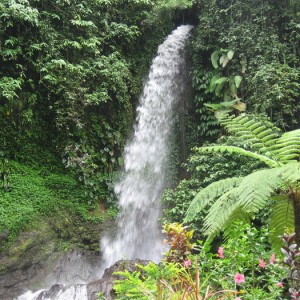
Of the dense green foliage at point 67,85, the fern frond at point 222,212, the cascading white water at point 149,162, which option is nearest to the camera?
the fern frond at point 222,212

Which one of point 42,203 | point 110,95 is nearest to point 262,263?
point 42,203

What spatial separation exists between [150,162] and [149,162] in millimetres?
25

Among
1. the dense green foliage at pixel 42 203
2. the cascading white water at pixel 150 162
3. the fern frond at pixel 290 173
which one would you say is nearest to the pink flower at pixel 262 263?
the fern frond at pixel 290 173

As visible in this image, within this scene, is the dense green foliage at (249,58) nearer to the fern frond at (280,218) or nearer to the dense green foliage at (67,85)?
the dense green foliage at (67,85)

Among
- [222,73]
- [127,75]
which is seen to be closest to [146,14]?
[127,75]

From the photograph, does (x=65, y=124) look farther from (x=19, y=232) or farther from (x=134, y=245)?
(x=134, y=245)

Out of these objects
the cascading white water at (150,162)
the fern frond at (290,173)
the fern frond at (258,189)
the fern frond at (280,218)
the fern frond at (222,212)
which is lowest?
the cascading white water at (150,162)

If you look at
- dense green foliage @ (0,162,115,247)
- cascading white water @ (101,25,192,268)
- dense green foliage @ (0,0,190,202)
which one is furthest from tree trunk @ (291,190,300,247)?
A: dense green foliage @ (0,0,190,202)

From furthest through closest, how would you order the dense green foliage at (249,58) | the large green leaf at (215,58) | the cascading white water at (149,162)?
the large green leaf at (215,58), the dense green foliage at (249,58), the cascading white water at (149,162)

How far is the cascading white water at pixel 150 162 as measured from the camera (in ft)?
23.0

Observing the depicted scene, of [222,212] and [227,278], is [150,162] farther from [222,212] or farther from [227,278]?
[227,278]

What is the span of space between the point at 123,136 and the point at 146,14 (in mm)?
3609

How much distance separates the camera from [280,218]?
2975 mm

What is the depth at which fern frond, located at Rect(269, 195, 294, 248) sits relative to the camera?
9.64ft
